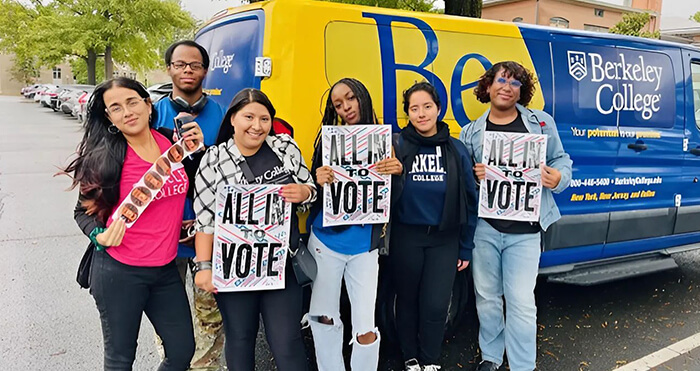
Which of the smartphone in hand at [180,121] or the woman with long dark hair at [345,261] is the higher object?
the smartphone in hand at [180,121]

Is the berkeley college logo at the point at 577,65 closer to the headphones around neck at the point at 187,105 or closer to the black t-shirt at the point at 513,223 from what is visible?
the black t-shirt at the point at 513,223

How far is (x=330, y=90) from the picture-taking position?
9.20ft

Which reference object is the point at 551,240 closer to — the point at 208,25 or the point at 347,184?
the point at 347,184

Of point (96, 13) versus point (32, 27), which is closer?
point (96, 13)

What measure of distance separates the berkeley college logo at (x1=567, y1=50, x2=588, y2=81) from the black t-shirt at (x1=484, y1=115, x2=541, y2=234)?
1100mm

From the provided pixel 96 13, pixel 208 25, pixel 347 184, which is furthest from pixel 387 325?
pixel 96 13

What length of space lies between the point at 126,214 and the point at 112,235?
0.10 meters

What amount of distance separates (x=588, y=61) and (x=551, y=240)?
1405mm

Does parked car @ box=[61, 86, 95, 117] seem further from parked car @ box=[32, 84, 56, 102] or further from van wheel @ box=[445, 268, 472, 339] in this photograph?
van wheel @ box=[445, 268, 472, 339]

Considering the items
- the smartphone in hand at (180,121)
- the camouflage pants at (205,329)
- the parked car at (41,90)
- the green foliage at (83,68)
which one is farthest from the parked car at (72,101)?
the smartphone in hand at (180,121)

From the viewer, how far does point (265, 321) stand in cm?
254

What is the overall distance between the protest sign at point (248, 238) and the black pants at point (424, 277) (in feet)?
2.58

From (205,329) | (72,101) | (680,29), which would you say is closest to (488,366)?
(205,329)

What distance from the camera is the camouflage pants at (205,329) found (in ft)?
9.54
